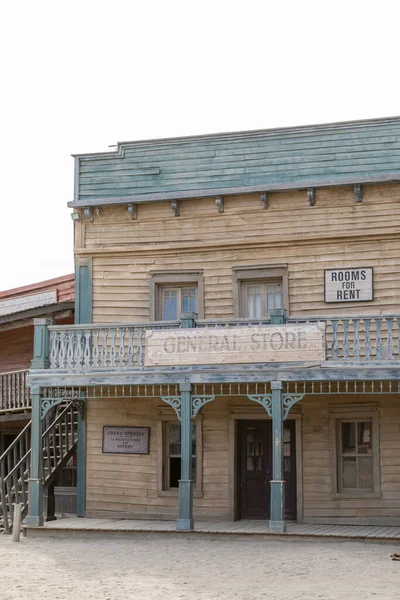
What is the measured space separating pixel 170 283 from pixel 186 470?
14.3ft

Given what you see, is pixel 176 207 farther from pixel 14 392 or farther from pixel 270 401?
pixel 14 392

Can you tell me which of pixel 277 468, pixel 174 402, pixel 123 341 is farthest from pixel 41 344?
pixel 277 468

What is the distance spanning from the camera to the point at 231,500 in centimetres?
1920

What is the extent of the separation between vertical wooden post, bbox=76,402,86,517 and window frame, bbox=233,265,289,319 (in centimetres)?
395

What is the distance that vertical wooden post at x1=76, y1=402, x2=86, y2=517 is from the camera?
790 inches

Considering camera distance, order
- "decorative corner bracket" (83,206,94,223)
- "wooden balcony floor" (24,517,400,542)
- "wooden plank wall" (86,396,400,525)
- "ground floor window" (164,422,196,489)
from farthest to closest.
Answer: "decorative corner bracket" (83,206,94,223)
"ground floor window" (164,422,196,489)
"wooden plank wall" (86,396,400,525)
"wooden balcony floor" (24,517,400,542)

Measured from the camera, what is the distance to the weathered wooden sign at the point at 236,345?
17.1 m

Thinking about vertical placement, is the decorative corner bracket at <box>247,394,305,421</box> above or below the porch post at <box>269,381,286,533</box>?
above

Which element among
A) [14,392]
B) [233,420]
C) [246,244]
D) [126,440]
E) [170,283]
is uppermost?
[246,244]

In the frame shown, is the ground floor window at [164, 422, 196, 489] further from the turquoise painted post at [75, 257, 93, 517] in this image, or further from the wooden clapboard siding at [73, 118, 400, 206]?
the wooden clapboard siding at [73, 118, 400, 206]

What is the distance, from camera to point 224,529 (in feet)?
56.9

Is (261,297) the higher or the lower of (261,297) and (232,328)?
the higher

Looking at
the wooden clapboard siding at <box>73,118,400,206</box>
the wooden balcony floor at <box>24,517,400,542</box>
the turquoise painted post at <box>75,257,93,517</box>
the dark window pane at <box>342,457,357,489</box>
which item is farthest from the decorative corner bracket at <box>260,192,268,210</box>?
the wooden balcony floor at <box>24,517,400,542</box>

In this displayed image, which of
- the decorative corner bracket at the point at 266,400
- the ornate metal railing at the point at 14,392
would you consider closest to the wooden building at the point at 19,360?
the ornate metal railing at the point at 14,392
